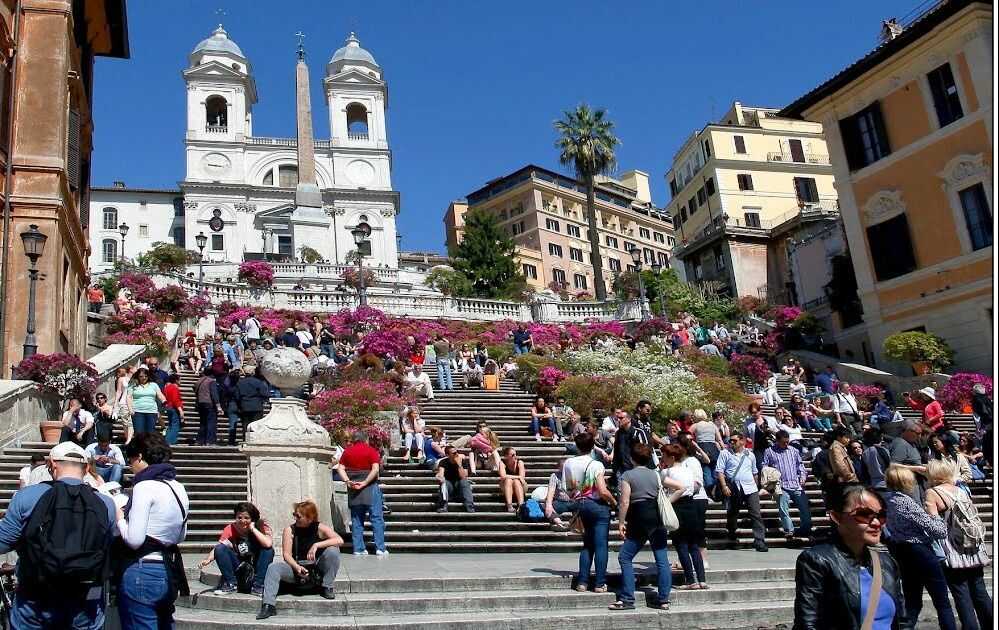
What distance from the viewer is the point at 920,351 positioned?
26.0m

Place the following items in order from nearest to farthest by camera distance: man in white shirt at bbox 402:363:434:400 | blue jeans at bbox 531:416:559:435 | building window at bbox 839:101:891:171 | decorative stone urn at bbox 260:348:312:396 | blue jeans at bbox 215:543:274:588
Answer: blue jeans at bbox 215:543:274:588, decorative stone urn at bbox 260:348:312:396, blue jeans at bbox 531:416:559:435, man in white shirt at bbox 402:363:434:400, building window at bbox 839:101:891:171

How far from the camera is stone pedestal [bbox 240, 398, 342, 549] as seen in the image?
35.1 ft

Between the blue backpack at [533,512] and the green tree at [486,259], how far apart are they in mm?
45713

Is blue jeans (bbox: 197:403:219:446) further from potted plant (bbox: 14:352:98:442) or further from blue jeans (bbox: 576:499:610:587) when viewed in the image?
blue jeans (bbox: 576:499:610:587)

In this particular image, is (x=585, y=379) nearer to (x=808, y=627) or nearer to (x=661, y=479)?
(x=661, y=479)

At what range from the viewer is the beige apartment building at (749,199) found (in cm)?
Result: 5050

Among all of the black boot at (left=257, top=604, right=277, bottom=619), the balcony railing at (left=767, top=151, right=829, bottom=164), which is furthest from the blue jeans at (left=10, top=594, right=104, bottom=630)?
the balcony railing at (left=767, top=151, right=829, bottom=164)

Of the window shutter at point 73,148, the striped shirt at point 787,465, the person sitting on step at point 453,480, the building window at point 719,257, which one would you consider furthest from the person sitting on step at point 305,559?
the building window at point 719,257

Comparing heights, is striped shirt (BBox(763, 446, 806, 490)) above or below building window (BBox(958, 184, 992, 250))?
below

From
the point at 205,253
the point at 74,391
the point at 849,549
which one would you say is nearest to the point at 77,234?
the point at 74,391

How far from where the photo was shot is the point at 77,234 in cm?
2314

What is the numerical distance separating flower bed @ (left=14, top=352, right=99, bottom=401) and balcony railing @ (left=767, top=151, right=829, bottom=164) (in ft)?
170

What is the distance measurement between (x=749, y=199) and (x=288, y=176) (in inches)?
1728

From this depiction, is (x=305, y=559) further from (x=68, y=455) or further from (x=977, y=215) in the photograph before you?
(x=977, y=215)
